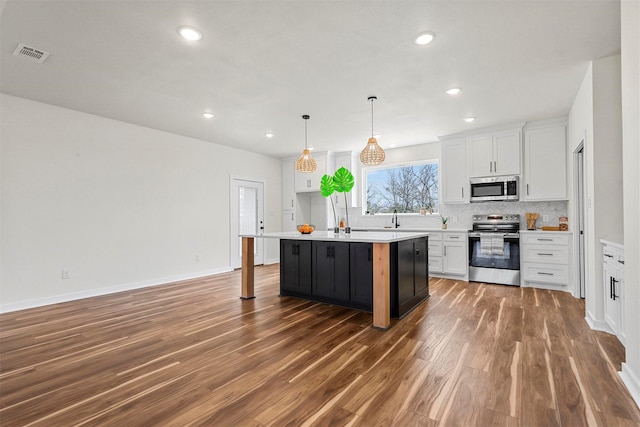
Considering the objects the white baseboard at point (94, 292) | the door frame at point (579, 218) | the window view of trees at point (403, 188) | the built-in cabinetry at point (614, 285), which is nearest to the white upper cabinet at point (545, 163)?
the door frame at point (579, 218)

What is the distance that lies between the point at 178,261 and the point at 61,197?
200 cm

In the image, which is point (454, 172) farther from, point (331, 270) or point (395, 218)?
point (331, 270)

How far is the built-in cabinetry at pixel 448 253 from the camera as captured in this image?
5367 mm

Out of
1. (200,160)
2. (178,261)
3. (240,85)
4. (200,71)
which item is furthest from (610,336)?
(200,160)

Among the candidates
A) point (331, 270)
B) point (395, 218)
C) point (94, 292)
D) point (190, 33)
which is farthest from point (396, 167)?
point (94, 292)

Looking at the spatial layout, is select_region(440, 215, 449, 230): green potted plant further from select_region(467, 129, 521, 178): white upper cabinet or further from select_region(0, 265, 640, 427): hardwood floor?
select_region(0, 265, 640, 427): hardwood floor

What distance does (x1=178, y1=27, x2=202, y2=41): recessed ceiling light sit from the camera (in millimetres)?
2500

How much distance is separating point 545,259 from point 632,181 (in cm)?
322

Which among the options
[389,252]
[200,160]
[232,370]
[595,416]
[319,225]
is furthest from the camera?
[319,225]

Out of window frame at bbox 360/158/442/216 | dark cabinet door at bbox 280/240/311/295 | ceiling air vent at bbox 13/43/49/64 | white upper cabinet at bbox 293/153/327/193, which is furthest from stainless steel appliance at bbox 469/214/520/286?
ceiling air vent at bbox 13/43/49/64

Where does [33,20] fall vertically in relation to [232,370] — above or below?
above

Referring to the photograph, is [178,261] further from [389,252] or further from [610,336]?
[610,336]

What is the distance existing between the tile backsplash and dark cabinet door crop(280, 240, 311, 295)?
10.1 ft

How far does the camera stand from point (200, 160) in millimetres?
6059
